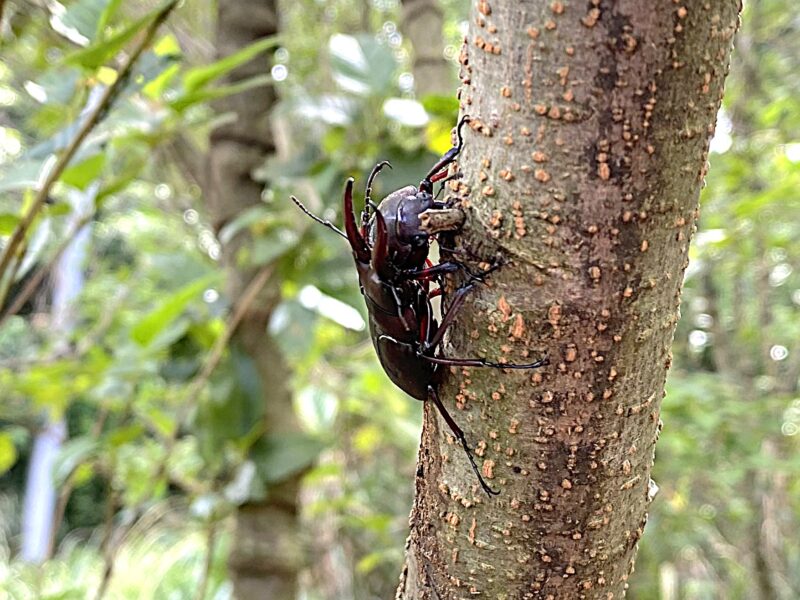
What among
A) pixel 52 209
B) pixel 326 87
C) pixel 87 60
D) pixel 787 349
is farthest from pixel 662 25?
pixel 787 349

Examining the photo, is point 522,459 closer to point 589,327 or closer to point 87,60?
point 589,327

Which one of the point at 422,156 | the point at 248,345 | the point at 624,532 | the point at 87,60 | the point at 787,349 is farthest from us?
the point at 787,349

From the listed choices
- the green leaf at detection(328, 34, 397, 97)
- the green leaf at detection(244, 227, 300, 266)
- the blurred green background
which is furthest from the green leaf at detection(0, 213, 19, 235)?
the green leaf at detection(328, 34, 397, 97)

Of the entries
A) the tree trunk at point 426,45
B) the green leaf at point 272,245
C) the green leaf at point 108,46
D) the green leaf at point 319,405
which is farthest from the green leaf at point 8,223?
the green leaf at point 319,405

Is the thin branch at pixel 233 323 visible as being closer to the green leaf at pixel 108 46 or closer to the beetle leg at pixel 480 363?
the green leaf at pixel 108 46

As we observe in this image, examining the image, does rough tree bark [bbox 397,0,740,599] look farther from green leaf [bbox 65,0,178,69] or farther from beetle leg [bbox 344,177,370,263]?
green leaf [bbox 65,0,178,69]

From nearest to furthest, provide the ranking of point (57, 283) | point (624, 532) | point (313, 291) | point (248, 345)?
point (624, 532)
point (313, 291)
point (248, 345)
point (57, 283)

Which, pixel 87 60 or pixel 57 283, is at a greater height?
pixel 57 283
